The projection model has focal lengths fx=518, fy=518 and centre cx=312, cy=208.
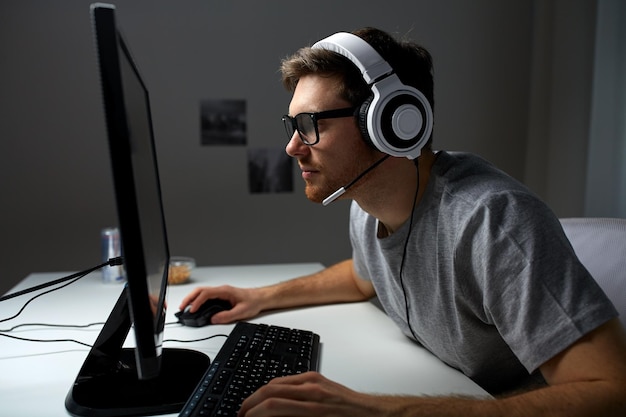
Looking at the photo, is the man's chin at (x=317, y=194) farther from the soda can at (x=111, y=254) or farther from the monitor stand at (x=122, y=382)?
the soda can at (x=111, y=254)

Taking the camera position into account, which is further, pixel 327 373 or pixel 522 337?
pixel 327 373

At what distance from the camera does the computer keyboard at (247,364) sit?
2.31 ft

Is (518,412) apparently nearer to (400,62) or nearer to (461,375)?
(461,375)

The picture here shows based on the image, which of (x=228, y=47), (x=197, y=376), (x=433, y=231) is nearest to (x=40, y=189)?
(x=228, y=47)

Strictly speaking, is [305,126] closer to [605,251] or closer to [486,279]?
[486,279]

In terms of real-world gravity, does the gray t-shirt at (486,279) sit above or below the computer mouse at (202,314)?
above

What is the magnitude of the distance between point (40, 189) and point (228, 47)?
994 millimetres

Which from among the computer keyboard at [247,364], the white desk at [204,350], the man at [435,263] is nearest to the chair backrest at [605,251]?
the man at [435,263]

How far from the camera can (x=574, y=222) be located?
1092 mm

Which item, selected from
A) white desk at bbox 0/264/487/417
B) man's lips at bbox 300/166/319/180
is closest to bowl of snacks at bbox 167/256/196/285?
white desk at bbox 0/264/487/417

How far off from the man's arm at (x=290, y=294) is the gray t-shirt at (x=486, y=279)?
0.16m

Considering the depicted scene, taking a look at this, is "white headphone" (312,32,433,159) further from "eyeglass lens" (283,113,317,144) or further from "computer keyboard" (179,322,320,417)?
"computer keyboard" (179,322,320,417)

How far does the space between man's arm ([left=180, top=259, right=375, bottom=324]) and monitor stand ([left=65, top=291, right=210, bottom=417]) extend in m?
0.26

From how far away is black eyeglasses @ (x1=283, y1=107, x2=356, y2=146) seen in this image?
3.29 ft
